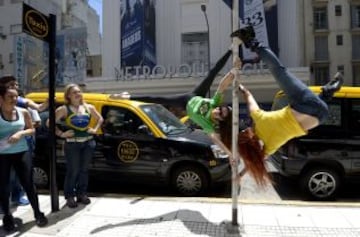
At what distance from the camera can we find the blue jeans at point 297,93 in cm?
446

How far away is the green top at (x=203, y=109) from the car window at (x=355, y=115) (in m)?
3.26

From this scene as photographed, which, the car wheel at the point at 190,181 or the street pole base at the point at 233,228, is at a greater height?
the car wheel at the point at 190,181

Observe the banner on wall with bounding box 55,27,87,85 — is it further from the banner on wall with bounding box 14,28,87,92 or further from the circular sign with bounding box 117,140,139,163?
the circular sign with bounding box 117,140,139,163

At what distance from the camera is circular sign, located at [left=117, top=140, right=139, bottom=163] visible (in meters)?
7.69

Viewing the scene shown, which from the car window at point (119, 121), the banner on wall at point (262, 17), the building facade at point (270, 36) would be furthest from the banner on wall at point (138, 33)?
the car window at point (119, 121)

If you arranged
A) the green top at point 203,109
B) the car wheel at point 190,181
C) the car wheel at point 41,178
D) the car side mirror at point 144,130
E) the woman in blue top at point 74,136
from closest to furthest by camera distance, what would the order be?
the green top at point 203,109
the woman in blue top at point 74,136
the car wheel at point 190,181
the car side mirror at point 144,130
the car wheel at point 41,178

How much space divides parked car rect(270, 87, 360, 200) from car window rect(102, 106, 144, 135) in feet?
8.78

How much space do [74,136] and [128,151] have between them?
1784 millimetres

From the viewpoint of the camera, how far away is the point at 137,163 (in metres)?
7.66

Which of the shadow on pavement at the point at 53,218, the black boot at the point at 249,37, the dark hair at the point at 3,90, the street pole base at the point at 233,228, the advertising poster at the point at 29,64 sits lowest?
the street pole base at the point at 233,228

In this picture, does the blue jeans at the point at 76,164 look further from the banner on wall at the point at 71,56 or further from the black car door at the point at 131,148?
the banner on wall at the point at 71,56

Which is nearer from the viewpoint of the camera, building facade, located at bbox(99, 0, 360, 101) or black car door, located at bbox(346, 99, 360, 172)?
black car door, located at bbox(346, 99, 360, 172)

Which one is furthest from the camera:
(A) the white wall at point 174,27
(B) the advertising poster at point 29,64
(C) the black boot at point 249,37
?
(B) the advertising poster at point 29,64

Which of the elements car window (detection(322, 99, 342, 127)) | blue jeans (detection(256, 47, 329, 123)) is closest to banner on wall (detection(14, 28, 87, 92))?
car window (detection(322, 99, 342, 127))
